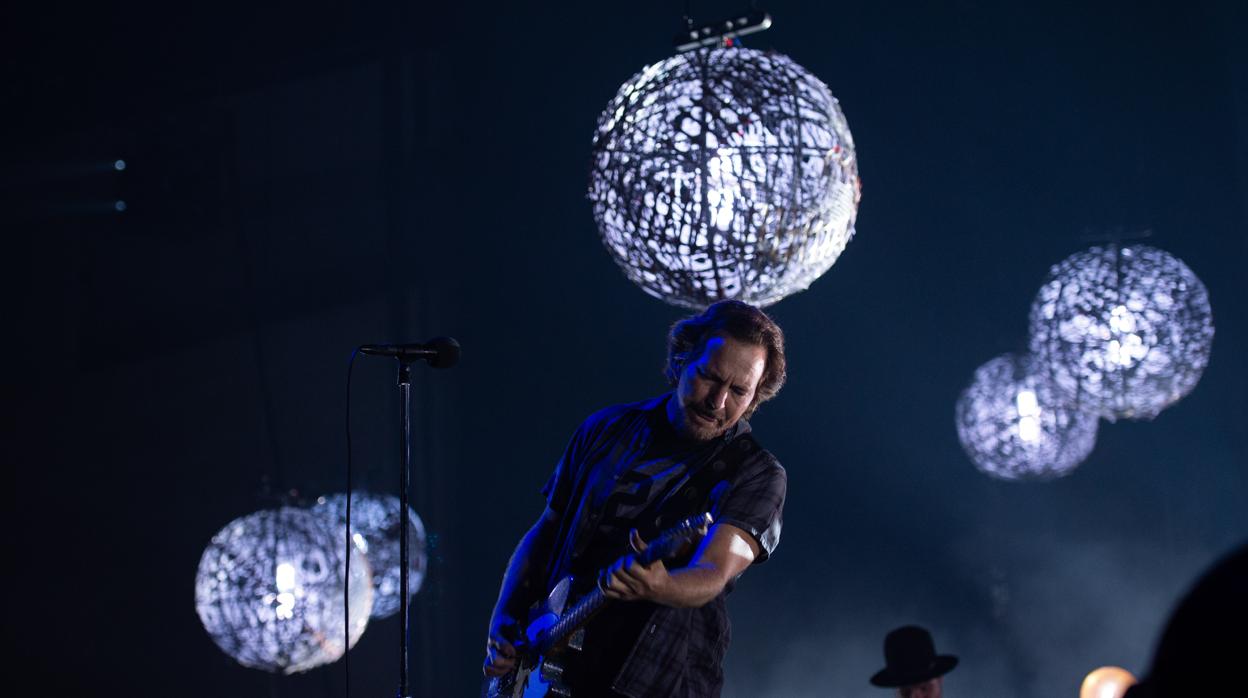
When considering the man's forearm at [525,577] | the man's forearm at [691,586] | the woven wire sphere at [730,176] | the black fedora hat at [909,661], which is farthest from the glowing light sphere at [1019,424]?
the man's forearm at [691,586]

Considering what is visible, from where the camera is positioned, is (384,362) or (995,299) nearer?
(384,362)

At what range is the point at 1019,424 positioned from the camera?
5.77m

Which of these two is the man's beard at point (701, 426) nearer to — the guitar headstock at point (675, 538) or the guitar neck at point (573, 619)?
the guitar headstock at point (675, 538)

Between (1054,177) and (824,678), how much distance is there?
121 inches

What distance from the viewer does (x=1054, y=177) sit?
20.8 feet

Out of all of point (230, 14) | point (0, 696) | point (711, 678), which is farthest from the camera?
point (230, 14)

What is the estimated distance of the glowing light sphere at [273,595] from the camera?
407cm

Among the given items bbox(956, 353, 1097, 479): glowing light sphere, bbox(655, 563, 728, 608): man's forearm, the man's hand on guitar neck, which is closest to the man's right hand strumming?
the man's hand on guitar neck

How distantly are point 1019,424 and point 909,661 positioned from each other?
1.89 metres

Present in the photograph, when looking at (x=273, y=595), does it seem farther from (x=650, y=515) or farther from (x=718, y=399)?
(x=718, y=399)

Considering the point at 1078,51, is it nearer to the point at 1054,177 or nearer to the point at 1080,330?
the point at 1054,177

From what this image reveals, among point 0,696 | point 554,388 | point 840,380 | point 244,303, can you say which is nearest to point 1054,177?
point 840,380

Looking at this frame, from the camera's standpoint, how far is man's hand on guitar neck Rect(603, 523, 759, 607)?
2254mm

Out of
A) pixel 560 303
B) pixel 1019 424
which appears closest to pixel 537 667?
pixel 560 303
